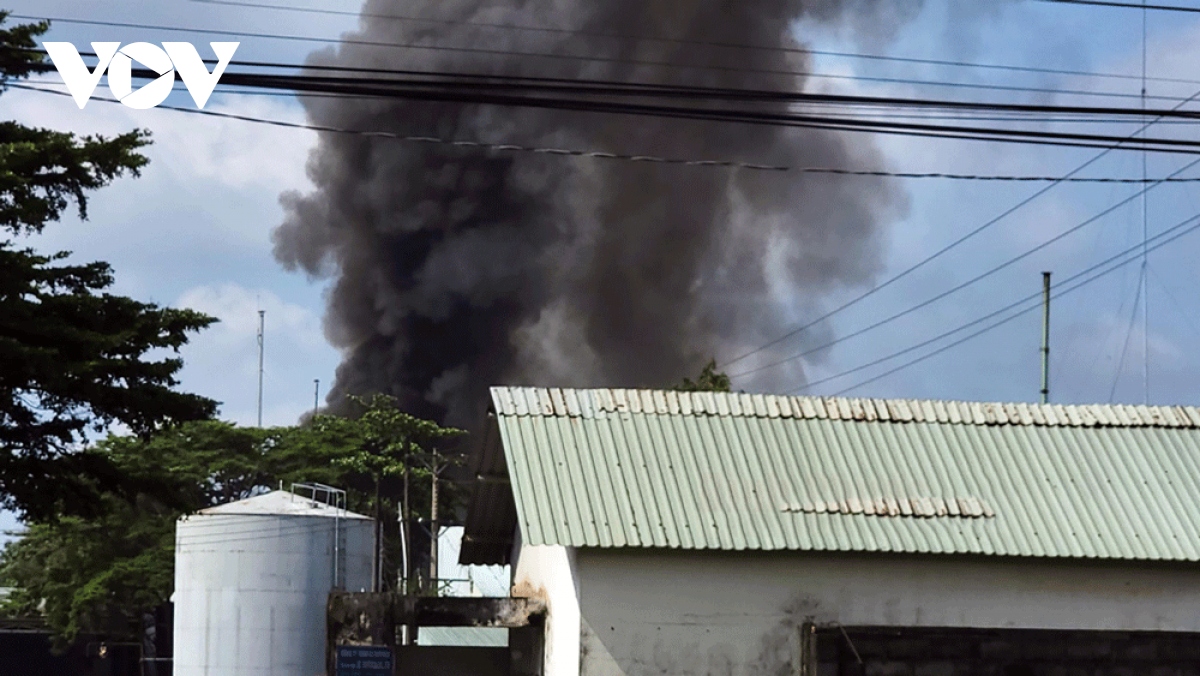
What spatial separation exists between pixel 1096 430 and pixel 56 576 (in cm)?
5023

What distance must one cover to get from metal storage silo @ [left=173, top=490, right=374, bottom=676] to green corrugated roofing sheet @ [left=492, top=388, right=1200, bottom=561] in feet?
82.8

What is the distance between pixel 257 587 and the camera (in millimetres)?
45656

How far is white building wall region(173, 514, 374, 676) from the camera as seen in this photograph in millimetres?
45438

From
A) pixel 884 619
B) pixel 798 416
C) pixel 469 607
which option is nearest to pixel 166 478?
pixel 469 607

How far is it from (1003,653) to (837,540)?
8.06 ft

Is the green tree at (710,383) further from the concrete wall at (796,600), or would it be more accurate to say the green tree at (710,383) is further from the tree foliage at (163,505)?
the concrete wall at (796,600)

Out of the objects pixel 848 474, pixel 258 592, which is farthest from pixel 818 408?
pixel 258 592

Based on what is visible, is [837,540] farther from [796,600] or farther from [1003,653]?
[1003,653]

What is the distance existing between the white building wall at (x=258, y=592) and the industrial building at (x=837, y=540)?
80.7 feet

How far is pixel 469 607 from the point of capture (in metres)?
21.6

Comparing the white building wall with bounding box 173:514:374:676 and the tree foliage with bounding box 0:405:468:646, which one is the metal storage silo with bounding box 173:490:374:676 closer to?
the white building wall with bounding box 173:514:374:676

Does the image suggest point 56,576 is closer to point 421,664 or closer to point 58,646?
point 58,646

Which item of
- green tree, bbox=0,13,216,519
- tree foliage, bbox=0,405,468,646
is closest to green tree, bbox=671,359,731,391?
tree foliage, bbox=0,405,468,646

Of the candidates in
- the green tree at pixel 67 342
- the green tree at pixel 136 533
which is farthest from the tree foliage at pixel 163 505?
the green tree at pixel 67 342
